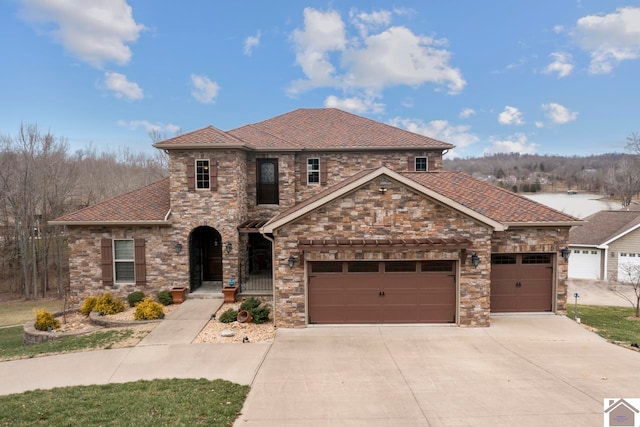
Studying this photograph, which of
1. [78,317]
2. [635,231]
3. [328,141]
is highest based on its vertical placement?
[328,141]

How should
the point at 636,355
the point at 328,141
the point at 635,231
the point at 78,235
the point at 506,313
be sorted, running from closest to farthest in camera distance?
the point at 636,355 < the point at 506,313 < the point at 78,235 < the point at 328,141 < the point at 635,231

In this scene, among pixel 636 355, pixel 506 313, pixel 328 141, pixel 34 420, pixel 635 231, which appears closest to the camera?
pixel 34 420

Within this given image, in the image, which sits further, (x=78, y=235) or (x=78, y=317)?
(x=78, y=235)

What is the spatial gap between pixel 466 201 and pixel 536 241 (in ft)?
8.36

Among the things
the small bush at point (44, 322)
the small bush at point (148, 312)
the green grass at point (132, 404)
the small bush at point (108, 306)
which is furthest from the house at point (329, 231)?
the green grass at point (132, 404)

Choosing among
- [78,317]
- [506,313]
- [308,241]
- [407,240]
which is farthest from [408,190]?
[78,317]

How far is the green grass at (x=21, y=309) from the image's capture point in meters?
19.4

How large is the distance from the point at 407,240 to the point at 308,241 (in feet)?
9.58

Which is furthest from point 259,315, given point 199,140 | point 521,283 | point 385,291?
point 521,283

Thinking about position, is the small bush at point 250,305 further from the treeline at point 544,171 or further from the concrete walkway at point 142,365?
the treeline at point 544,171

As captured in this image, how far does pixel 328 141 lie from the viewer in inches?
696

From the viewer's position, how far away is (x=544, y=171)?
83.2m

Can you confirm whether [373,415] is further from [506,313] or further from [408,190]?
[506,313]

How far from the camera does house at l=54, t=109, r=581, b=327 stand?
436 inches
